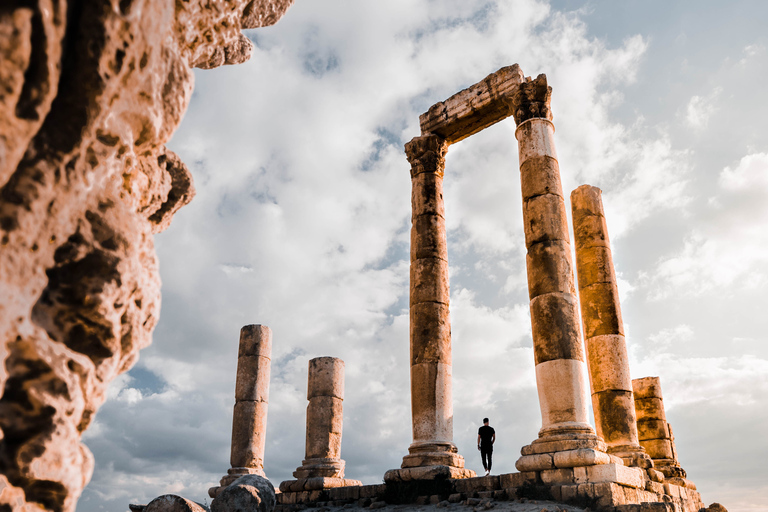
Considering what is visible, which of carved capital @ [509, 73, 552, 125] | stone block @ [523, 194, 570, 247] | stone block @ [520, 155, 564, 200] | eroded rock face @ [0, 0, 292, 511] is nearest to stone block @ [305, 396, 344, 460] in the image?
stone block @ [523, 194, 570, 247]

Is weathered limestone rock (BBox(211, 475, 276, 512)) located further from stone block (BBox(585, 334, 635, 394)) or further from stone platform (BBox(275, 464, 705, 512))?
stone block (BBox(585, 334, 635, 394))

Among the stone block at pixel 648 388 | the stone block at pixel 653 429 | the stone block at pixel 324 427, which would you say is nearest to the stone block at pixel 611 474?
the stone block at pixel 653 429

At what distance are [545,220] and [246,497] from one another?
286 inches

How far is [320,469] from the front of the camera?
50.1 ft

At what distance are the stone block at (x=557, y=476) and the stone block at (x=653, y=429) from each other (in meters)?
7.84

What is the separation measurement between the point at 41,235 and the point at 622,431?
42.3 ft

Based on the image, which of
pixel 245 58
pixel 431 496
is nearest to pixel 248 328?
pixel 431 496

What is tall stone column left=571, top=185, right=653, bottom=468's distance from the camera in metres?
12.2

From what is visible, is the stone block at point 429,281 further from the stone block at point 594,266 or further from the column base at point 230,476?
the column base at point 230,476

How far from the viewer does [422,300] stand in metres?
12.6

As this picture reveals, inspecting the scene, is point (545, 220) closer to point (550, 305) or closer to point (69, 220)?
point (550, 305)

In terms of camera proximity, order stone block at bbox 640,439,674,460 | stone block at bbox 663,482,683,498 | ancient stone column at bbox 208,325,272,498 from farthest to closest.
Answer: ancient stone column at bbox 208,325,272,498, stone block at bbox 640,439,674,460, stone block at bbox 663,482,683,498

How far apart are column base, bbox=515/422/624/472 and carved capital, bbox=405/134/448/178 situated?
697 cm

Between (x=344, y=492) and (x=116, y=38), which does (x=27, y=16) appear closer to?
(x=116, y=38)
